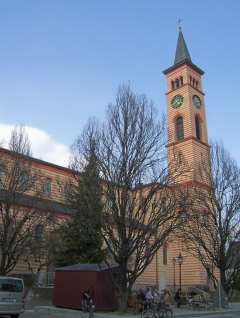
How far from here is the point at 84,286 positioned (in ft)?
60.4

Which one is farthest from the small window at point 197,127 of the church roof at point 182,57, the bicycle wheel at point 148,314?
the bicycle wheel at point 148,314

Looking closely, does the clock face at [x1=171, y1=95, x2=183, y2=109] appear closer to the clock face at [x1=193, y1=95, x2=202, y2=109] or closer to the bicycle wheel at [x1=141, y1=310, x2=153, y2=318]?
the clock face at [x1=193, y1=95, x2=202, y2=109]

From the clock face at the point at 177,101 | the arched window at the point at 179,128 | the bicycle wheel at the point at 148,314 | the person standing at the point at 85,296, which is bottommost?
the bicycle wheel at the point at 148,314

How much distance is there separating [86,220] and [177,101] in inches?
1485

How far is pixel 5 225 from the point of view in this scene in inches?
878

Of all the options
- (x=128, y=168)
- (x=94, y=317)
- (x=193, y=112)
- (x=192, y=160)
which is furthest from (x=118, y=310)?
(x=193, y=112)

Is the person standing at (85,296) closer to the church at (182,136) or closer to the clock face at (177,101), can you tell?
the church at (182,136)

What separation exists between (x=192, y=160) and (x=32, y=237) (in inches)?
1151

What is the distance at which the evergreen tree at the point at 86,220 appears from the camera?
60.1 feet

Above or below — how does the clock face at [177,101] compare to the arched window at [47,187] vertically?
above

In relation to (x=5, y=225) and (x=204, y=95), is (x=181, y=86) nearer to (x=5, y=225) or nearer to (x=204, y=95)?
(x=204, y=95)

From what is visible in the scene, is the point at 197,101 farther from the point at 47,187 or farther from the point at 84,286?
the point at 84,286

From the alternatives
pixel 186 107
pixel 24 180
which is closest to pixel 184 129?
pixel 186 107

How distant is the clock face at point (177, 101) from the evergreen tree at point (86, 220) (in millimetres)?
30424
